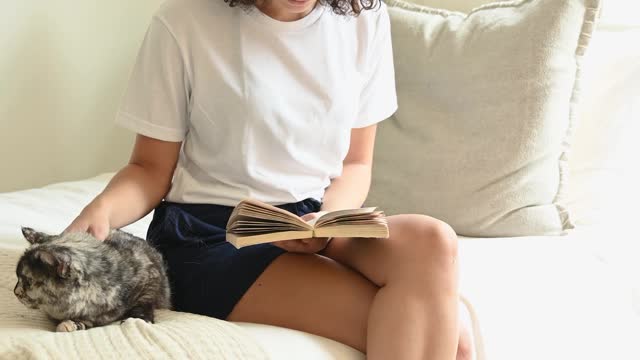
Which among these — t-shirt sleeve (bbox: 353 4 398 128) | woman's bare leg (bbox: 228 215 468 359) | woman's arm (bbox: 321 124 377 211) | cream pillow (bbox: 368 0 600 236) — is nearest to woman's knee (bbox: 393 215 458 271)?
woman's bare leg (bbox: 228 215 468 359)

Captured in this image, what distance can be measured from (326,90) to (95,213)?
0.46m

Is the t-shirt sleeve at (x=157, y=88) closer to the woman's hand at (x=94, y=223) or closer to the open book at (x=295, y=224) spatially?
the woman's hand at (x=94, y=223)

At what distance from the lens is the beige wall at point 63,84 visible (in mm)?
2322

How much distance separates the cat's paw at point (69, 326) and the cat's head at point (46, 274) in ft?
0.12

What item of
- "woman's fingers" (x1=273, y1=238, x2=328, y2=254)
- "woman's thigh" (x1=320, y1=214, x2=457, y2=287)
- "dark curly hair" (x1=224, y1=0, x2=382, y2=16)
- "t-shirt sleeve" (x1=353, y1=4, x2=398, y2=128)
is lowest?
"woman's fingers" (x1=273, y1=238, x2=328, y2=254)

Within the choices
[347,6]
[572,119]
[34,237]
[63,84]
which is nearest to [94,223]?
[34,237]

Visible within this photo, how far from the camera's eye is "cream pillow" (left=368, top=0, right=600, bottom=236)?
1862 millimetres

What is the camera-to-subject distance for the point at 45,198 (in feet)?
6.40

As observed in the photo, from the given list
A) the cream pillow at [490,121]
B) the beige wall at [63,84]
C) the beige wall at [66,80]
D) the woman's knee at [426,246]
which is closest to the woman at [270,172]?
the woman's knee at [426,246]

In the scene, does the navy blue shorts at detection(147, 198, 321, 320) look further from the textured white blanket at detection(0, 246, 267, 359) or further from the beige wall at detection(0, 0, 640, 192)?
the beige wall at detection(0, 0, 640, 192)

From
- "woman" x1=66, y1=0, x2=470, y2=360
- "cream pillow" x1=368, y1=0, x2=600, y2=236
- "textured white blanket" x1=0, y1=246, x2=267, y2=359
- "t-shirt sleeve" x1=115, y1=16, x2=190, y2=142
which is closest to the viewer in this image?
"textured white blanket" x1=0, y1=246, x2=267, y2=359

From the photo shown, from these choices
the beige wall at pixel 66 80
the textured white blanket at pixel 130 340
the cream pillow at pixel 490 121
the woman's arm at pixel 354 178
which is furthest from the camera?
the beige wall at pixel 66 80

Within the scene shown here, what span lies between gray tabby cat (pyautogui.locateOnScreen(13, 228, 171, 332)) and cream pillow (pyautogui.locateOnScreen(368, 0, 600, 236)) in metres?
0.81

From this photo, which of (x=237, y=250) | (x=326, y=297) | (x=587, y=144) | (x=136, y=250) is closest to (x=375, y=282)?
(x=326, y=297)
